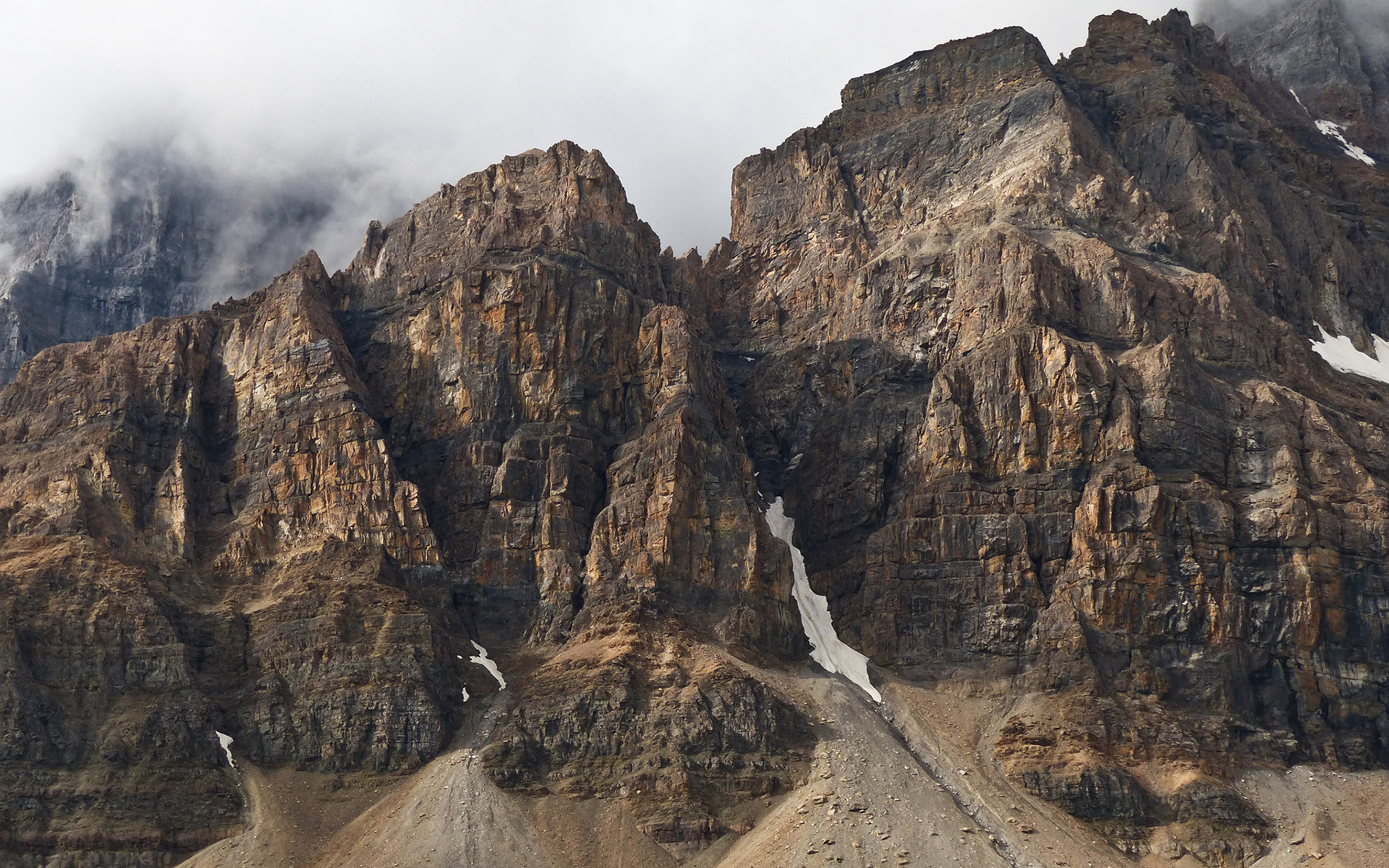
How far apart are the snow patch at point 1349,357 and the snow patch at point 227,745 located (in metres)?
126

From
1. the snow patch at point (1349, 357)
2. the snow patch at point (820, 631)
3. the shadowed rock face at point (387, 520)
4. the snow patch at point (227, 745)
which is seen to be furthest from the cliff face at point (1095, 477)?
the snow patch at point (227, 745)

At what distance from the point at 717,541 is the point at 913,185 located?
72046mm

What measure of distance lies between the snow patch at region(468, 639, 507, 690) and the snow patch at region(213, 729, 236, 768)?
21877mm

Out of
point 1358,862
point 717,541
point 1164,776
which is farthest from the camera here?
point 717,541

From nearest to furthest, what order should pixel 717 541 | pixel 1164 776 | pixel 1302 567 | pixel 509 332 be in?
pixel 1164 776
pixel 1302 567
pixel 717 541
pixel 509 332

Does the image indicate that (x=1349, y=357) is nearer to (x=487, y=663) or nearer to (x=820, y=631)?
(x=820, y=631)

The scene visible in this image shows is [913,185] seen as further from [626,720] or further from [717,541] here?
[626,720]

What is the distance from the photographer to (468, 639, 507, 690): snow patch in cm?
13775

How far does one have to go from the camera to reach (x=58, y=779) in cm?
11975

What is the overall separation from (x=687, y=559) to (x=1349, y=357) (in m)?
93.1

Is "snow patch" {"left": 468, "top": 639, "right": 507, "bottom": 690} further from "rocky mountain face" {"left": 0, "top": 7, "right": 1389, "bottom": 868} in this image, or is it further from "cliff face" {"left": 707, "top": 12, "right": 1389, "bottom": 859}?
"cliff face" {"left": 707, "top": 12, "right": 1389, "bottom": 859}

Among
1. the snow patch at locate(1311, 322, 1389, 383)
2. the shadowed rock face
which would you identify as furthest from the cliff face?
the shadowed rock face

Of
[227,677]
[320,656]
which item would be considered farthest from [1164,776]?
[227,677]

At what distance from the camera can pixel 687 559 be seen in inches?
5664
